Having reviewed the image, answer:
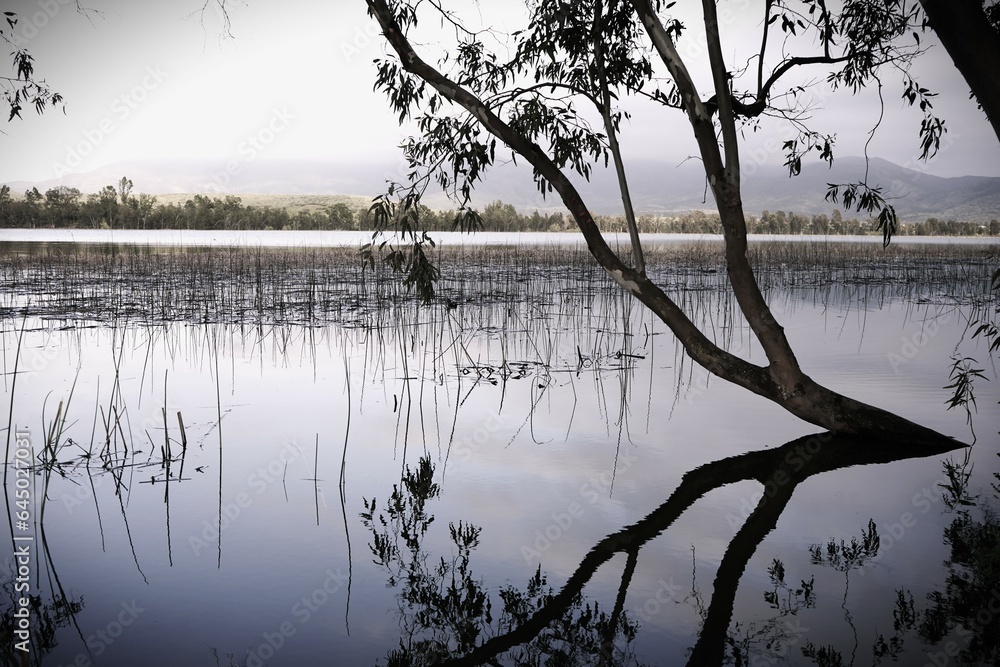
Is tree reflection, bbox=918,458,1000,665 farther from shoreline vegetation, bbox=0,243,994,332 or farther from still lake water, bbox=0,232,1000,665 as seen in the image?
shoreline vegetation, bbox=0,243,994,332

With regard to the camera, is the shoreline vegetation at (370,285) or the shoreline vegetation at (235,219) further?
the shoreline vegetation at (235,219)

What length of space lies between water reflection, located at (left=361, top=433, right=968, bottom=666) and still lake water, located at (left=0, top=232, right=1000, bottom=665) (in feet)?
0.04

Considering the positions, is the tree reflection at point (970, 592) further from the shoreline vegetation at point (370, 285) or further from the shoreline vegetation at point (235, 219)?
the shoreline vegetation at point (235, 219)

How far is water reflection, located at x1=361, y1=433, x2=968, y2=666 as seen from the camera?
8.72ft

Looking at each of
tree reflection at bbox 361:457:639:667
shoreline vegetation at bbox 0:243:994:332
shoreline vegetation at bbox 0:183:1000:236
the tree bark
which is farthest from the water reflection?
shoreline vegetation at bbox 0:183:1000:236

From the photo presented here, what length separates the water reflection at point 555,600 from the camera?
105 inches

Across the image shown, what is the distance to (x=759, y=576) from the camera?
3.20 metres

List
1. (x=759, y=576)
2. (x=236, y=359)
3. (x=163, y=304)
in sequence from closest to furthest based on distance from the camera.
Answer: (x=759, y=576), (x=236, y=359), (x=163, y=304)

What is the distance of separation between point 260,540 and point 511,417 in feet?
7.73

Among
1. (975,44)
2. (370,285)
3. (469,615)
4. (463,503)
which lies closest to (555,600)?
(469,615)

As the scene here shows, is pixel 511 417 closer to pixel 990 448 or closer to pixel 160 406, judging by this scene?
pixel 160 406

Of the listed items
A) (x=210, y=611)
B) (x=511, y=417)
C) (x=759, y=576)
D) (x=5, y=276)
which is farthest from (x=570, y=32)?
(x=5, y=276)

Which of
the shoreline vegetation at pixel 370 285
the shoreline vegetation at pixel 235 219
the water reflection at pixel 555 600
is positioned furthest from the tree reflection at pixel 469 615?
the shoreline vegetation at pixel 235 219

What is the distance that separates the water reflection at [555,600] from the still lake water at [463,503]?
0.01 m
